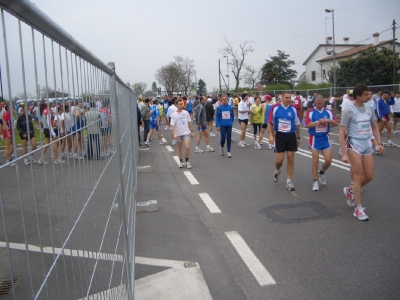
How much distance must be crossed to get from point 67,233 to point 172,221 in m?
4.53

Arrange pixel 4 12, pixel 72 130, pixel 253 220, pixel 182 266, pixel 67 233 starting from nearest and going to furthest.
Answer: pixel 4 12
pixel 67 233
pixel 72 130
pixel 182 266
pixel 253 220

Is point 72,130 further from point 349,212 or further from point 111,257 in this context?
point 349,212

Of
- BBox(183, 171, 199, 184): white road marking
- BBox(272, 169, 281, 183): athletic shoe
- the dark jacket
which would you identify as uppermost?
the dark jacket

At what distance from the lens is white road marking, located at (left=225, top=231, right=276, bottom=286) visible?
12.4 ft

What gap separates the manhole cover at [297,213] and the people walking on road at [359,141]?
0.61 metres

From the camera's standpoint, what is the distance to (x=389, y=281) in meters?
3.64

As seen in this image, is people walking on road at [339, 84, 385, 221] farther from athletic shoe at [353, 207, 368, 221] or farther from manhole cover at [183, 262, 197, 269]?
manhole cover at [183, 262, 197, 269]

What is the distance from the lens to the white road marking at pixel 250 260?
3.77 meters

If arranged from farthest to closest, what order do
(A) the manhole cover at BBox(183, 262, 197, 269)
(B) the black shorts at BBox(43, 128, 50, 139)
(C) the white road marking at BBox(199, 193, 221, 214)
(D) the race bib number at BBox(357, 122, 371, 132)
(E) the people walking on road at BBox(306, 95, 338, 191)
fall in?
(E) the people walking on road at BBox(306, 95, 338, 191), (C) the white road marking at BBox(199, 193, 221, 214), (D) the race bib number at BBox(357, 122, 371, 132), (A) the manhole cover at BBox(183, 262, 197, 269), (B) the black shorts at BBox(43, 128, 50, 139)

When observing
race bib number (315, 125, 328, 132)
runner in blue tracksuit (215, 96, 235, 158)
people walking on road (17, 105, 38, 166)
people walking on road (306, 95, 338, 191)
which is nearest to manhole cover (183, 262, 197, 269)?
people walking on road (17, 105, 38, 166)

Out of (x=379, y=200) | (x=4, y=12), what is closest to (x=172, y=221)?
(x=379, y=200)

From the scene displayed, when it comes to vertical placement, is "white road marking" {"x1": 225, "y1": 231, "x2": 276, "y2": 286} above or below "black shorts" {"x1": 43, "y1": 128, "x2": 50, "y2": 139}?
below

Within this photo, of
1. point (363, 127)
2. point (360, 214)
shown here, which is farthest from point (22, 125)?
point (363, 127)

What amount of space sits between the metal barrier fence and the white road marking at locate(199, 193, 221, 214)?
163 inches
